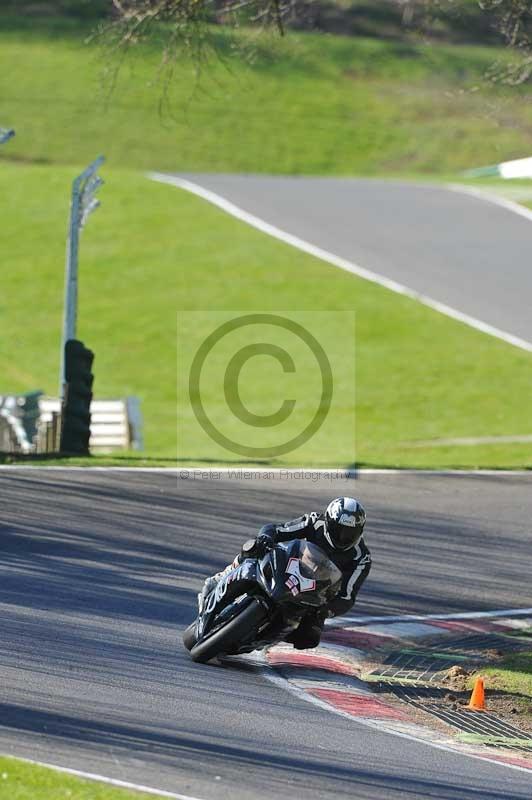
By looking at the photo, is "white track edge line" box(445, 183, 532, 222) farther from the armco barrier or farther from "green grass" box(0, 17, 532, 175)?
the armco barrier

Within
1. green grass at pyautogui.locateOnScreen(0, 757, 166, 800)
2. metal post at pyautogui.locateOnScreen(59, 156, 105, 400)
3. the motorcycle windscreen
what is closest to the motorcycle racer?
the motorcycle windscreen

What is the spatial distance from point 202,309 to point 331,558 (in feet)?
73.8

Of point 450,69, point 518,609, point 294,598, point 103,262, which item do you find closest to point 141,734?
point 294,598

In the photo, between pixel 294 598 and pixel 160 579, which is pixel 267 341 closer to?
pixel 160 579

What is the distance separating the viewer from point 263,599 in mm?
9469

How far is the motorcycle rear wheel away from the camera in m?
9.37

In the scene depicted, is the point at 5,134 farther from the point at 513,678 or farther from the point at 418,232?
the point at 418,232

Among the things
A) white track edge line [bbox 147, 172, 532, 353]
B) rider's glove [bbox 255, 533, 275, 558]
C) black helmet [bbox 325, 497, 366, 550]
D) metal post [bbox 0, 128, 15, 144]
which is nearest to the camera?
black helmet [bbox 325, 497, 366, 550]

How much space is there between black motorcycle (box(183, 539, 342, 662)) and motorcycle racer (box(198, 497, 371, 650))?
3.1 inches

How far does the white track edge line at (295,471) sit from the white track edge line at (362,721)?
733 cm

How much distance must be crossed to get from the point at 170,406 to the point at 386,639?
16.4m

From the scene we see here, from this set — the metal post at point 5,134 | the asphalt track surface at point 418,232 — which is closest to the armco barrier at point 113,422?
the metal post at point 5,134

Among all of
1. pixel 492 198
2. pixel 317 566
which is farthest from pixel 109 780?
pixel 492 198

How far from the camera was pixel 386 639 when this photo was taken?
11211 mm
